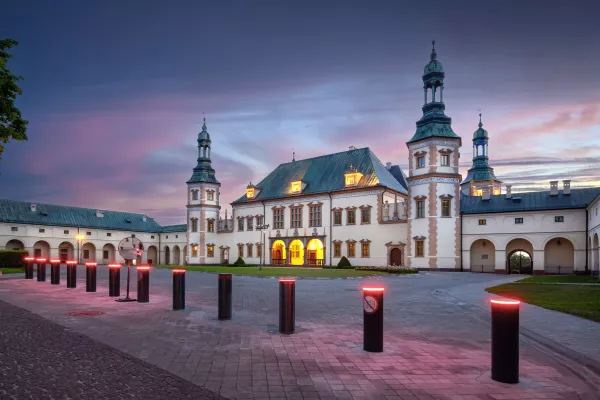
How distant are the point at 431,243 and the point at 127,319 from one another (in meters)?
36.4

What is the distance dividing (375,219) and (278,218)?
15.2m

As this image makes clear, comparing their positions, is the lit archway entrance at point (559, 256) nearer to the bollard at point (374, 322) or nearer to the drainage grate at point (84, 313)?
the bollard at point (374, 322)

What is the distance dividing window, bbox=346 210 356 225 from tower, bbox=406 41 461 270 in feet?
24.2

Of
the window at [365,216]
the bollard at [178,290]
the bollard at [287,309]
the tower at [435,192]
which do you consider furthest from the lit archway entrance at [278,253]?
the bollard at [287,309]

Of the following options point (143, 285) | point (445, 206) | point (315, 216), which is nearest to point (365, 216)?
point (315, 216)

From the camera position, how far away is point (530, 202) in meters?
41.7

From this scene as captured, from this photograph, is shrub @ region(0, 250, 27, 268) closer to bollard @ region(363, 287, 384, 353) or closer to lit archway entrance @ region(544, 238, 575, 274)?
bollard @ region(363, 287, 384, 353)

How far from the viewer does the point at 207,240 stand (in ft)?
210

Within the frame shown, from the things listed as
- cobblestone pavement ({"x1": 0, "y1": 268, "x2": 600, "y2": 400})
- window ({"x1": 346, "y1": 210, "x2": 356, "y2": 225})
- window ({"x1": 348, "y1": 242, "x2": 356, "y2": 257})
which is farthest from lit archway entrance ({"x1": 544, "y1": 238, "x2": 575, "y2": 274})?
cobblestone pavement ({"x1": 0, "y1": 268, "x2": 600, "y2": 400})

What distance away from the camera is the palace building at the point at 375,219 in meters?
40.5

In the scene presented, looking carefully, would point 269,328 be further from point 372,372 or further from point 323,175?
point 323,175

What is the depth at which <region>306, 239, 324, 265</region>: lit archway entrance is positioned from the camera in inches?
2051

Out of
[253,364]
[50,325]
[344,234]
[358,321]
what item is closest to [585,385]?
[253,364]

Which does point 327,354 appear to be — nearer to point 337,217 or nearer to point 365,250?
point 365,250
